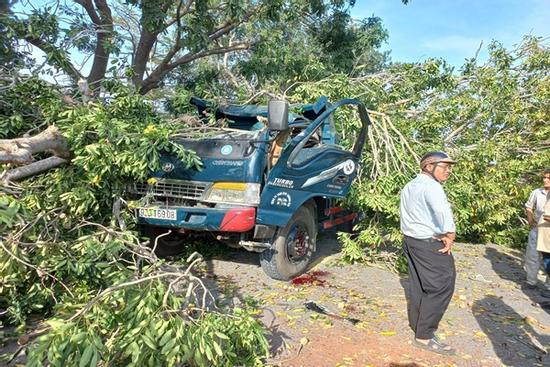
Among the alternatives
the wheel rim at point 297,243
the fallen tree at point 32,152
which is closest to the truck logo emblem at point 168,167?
the fallen tree at point 32,152

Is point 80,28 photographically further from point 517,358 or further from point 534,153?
point 534,153

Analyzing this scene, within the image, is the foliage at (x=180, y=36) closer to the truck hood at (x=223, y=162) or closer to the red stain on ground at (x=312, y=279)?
the truck hood at (x=223, y=162)

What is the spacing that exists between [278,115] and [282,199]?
100cm

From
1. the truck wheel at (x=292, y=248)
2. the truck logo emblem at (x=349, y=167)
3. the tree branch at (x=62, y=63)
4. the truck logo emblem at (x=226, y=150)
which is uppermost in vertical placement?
the tree branch at (x=62, y=63)

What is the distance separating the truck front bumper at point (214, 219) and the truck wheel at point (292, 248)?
2.02ft

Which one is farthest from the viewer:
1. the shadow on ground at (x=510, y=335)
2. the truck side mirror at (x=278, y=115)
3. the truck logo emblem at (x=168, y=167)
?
the truck logo emblem at (x=168, y=167)

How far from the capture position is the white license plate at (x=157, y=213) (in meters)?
4.41

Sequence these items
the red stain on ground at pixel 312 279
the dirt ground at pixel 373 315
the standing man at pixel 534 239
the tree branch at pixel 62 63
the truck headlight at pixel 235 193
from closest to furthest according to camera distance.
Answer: the dirt ground at pixel 373 315 < the truck headlight at pixel 235 193 < the red stain on ground at pixel 312 279 < the standing man at pixel 534 239 < the tree branch at pixel 62 63

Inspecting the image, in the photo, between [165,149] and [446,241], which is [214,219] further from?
[446,241]

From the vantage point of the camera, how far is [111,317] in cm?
247

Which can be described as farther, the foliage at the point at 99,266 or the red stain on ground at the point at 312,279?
the red stain on ground at the point at 312,279

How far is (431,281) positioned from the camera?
348 cm

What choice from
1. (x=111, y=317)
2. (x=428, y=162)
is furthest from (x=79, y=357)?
(x=428, y=162)

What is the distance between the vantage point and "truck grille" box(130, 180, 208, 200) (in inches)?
179
